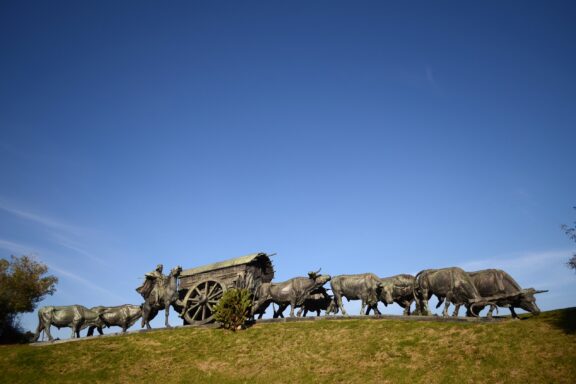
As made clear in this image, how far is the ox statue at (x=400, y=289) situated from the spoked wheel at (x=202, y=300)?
9.30 meters

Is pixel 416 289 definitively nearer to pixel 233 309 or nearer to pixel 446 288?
pixel 446 288

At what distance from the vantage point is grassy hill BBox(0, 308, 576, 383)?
14008 mm

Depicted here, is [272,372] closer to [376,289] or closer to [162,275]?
[376,289]

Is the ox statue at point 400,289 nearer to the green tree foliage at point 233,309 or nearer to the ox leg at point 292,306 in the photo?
the ox leg at point 292,306

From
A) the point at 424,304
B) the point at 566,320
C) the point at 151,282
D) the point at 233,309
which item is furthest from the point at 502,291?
the point at 151,282

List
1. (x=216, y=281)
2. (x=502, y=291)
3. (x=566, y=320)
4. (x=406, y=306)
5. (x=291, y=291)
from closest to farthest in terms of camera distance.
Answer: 1. (x=566, y=320)
2. (x=502, y=291)
3. (x=406, y=306)
4. (x=291, y=291)
5. (x=216, y=281)

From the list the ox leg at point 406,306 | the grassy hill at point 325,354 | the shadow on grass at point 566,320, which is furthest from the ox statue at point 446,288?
the shadow on grass at point 566,320

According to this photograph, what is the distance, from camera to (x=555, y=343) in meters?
14.2

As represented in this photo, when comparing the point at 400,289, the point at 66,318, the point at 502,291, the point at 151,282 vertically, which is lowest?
the point at 66,318

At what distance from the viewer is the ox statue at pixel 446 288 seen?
62.5ft

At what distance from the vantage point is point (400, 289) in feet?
73.1

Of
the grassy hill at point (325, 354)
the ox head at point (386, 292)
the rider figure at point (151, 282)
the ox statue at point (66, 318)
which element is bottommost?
the grassy hill at point (325, 354)

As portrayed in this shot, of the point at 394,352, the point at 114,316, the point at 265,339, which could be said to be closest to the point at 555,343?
the point at 394,352

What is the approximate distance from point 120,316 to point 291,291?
10360mm
